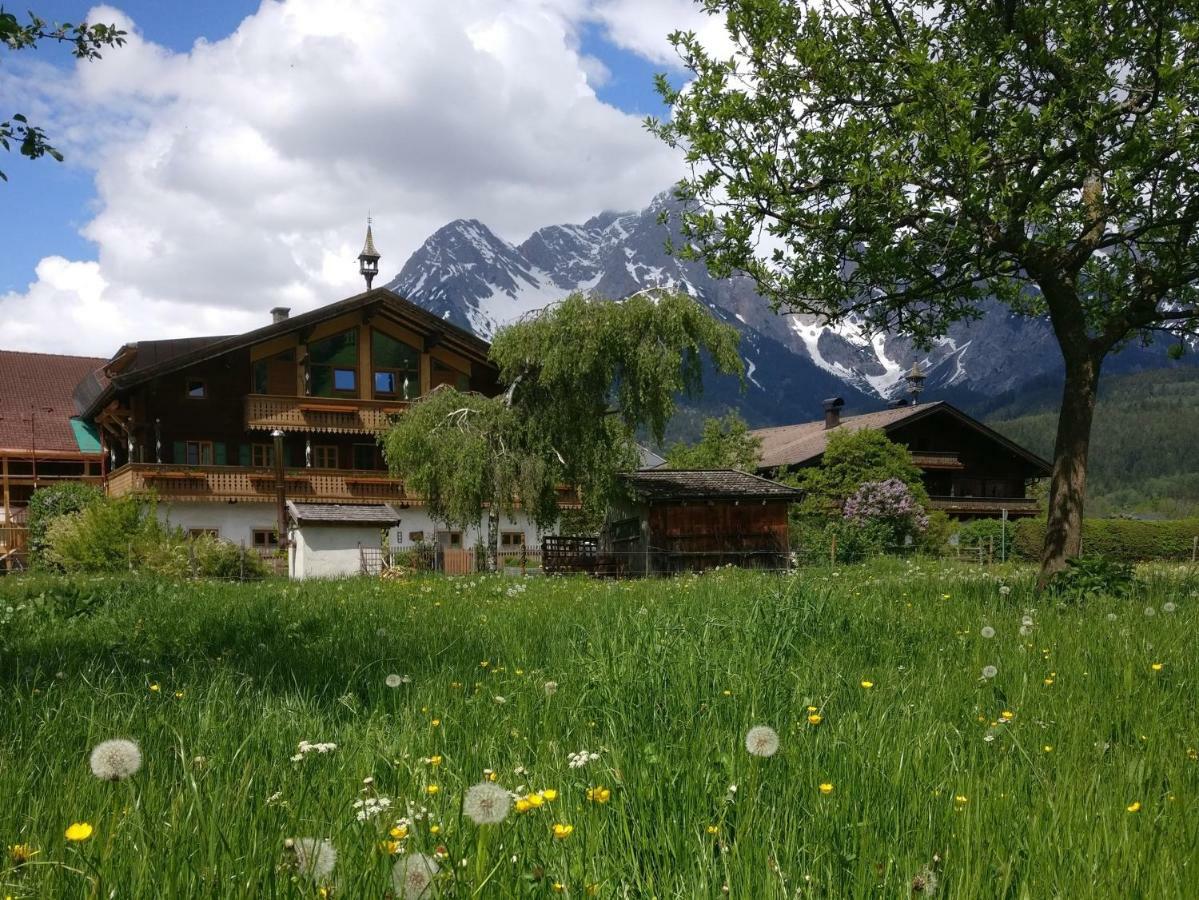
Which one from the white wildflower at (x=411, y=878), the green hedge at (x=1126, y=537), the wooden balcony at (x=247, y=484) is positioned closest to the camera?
the white wildflower at (x=411, y=878)

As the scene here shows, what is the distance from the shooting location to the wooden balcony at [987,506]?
54.6 m

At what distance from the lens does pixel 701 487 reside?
33500mm

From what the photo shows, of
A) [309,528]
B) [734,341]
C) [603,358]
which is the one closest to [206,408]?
[309,528]

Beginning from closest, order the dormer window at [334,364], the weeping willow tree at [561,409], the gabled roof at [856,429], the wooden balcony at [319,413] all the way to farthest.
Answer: the weeping willow tree at [561,409]
the wooden balcony at [319,413]
the dormer window at [334,364]
the gabled roof at [856,429]

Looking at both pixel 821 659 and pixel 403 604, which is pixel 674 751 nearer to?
pixel 821 659

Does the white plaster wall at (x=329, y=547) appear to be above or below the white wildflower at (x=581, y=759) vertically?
below

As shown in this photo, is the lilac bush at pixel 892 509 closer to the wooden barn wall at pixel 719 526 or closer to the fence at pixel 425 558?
the wooden barn wall at pixel 719 526

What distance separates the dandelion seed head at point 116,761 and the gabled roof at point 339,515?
33.2m

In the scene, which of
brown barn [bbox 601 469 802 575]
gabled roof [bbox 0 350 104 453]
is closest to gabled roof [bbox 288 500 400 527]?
brown barn [bbox 601 469 802 575]

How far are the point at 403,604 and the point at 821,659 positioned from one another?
594cm

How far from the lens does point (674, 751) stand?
3404 mm

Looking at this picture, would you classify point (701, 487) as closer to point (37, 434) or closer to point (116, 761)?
point (116, 761)

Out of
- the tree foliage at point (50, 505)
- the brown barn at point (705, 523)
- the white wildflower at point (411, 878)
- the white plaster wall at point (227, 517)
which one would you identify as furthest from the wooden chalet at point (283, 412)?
the white wildflower at point (411, 878)

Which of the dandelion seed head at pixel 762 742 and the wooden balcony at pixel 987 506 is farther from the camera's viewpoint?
the wooden balcony at pixel 987 506
